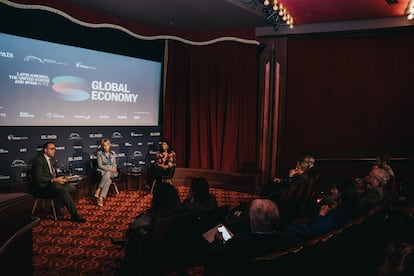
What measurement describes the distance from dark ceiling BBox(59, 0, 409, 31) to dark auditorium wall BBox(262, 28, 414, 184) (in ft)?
2.24

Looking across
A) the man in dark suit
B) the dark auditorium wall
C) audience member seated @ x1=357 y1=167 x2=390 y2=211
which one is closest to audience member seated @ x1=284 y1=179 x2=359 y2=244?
audience member seated @ x1=357 y1=167 x2=390 y2=211

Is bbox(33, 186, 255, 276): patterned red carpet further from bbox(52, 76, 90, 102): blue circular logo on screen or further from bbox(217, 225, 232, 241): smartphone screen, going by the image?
bbox(52, 76, 90, 102): blue circular logo on screen

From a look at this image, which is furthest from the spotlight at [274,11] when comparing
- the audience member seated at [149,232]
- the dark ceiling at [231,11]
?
the audience member seated at [149,232]

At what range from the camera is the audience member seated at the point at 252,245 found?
7.22 feet

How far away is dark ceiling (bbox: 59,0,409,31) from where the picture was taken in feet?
20.2

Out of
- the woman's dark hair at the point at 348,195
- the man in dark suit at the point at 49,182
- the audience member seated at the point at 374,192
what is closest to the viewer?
the woman's dark hair at the point at 348,195

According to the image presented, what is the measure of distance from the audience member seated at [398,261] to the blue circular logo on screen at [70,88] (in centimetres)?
566

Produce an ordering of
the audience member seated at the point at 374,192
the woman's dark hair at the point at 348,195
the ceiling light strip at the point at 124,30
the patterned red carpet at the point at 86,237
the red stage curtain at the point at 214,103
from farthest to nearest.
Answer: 1. the red stage curtain at the point at 214,103
2. the ceiling light strip at the point at 124,30
3. the audience member seated at the point at 374,192
4. the patterned red carpet at the point at 86,237
5. the woman's dark hair at the point at 348,195

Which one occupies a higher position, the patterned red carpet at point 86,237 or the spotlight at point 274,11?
the spotlight at point 274,11

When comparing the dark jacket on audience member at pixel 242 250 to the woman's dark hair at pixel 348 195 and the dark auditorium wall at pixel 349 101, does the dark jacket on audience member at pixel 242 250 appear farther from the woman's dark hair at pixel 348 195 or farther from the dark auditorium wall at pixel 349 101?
the dark auditorium wall at pixel 349 101

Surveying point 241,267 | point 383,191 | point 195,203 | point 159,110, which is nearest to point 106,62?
point 159,110

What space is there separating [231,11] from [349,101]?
10.5ft

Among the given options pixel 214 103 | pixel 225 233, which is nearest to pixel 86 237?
pixel 225 233

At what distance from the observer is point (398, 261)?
1855mm
